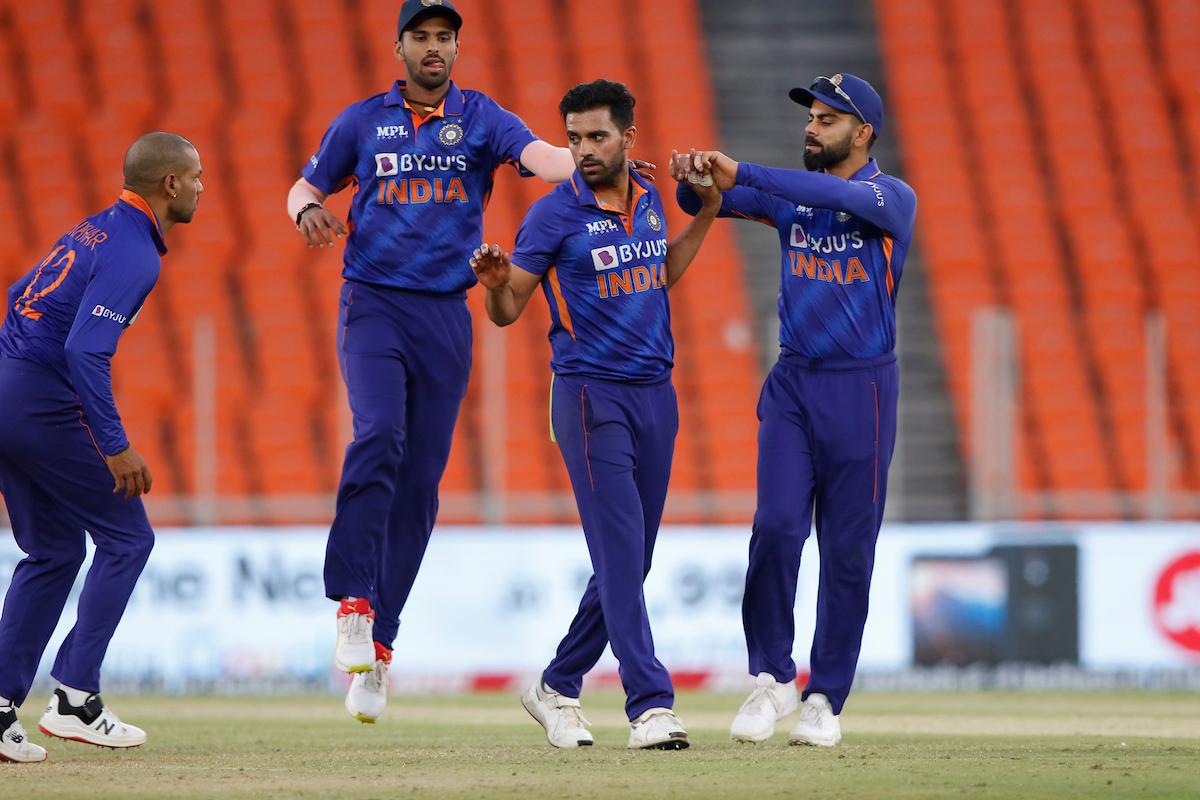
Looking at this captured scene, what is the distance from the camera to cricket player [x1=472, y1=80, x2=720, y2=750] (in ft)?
21.8

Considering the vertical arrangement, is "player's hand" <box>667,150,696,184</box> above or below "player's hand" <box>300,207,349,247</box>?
above

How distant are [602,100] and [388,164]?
93 centimetres

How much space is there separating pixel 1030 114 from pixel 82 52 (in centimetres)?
857

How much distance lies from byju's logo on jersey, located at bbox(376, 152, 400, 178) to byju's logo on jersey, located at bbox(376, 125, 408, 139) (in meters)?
0.07

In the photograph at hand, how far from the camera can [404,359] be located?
283 inches

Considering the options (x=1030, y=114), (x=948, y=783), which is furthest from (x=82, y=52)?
(x=948, y=783)

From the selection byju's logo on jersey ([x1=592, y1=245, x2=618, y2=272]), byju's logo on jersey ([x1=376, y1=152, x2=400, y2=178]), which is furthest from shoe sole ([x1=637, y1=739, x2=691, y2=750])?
byju's logo on jersey ([x1=376, y1=152, x2=400, y2=178])

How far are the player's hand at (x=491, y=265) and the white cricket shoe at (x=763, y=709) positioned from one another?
182 centimetres

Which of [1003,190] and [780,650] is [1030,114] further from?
[780,650]

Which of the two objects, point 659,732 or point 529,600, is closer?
point 659,732

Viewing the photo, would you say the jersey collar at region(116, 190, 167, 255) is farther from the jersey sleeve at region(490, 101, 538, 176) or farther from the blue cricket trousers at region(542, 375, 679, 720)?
the blue cricket trousers at region(542, 375, 679, 720)

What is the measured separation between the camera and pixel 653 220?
22.7ft

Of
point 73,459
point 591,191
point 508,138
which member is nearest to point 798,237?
point 591,191

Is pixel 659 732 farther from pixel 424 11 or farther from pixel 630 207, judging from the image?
pixel 424 11
